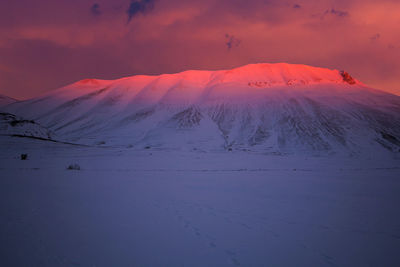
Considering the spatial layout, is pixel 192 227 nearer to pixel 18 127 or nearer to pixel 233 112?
pixel 18 127

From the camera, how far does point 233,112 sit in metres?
47.3

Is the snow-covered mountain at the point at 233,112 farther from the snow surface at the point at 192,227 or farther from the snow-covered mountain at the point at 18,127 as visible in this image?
the snow surface at the point at 192,227

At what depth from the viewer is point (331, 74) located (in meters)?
69.5

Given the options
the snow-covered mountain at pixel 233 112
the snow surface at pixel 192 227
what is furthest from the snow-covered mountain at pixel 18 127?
the snow surface at pixel 192 227

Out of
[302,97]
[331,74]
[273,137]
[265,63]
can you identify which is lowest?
[273,137]

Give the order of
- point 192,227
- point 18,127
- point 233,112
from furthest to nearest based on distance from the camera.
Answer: point 233,112 → point 18,127 → point 192,227

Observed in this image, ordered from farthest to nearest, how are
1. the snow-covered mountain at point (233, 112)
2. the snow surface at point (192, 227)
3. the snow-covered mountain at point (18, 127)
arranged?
1. the snow-covered mountain at point (233, 112)
2. the snow-covered mountain at point (18, 127)
3. the snow surface at point (192, 227)

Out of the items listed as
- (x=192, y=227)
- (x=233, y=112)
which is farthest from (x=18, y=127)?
(x=233, y=112)

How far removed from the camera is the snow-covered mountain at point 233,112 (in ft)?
116

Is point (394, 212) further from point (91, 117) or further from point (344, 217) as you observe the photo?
point (91, 117)

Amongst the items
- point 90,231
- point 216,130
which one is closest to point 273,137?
point 216,130

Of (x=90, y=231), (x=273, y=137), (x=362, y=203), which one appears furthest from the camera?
(x=273, y=137)

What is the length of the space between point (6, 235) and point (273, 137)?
37753 millimetres

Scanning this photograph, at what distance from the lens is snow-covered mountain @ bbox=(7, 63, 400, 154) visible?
1387 inches
